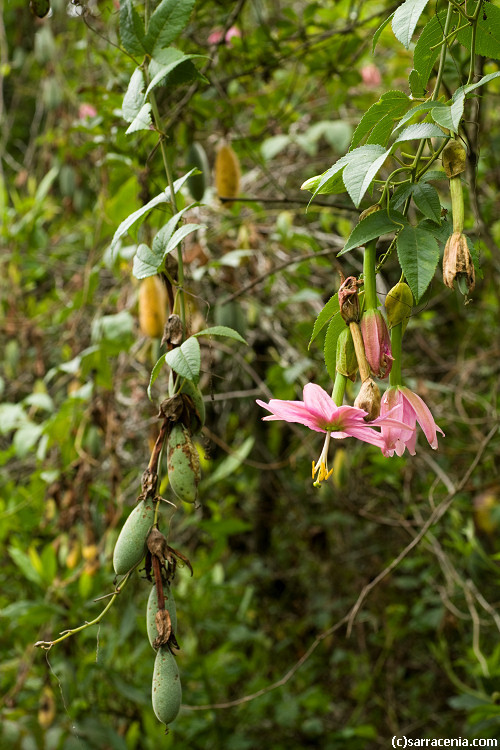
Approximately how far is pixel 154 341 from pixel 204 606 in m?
0.88

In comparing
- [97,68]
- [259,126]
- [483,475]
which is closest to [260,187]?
[259,126]

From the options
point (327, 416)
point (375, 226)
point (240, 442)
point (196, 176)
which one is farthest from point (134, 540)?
point (240, 442)

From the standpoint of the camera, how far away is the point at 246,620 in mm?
2146

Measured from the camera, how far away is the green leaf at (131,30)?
0.61 meters

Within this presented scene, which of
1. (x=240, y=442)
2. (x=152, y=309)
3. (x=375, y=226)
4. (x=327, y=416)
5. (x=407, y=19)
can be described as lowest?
(x=240, y=442)

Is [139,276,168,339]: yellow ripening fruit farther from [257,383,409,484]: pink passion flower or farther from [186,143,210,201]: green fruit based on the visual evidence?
[257,383,409,484]: pink passion flower

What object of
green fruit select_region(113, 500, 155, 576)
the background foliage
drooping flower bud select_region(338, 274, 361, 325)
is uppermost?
drooping flower bud select_region(338, 274, 361, 325)

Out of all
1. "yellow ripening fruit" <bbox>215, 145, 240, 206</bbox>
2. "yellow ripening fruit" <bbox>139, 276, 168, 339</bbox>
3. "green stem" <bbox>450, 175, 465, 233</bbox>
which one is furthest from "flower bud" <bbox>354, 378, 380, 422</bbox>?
"yellow ripening fruit" <bbox>215, 145, 240, 206</bbox>

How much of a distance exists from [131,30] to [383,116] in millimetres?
271

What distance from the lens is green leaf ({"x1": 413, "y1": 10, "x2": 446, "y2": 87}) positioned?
1.74ft

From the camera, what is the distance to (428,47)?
54 cm

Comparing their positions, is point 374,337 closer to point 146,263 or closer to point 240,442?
point 146,263

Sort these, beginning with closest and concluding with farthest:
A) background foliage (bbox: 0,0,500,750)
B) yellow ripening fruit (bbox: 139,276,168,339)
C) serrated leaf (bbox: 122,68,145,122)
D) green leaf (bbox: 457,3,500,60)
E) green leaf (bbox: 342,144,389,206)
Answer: green leaf (bbox: 342,144,389,206)
green leaf (bbox: 457,3,500,60)
serrated leaf (bbox: 122,68,145,122)
yellow ripening fruit (bbox: 139,276,168,339)
background foliage (bbox: 0,0,500,750)

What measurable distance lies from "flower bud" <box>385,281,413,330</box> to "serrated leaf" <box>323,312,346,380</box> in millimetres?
38
